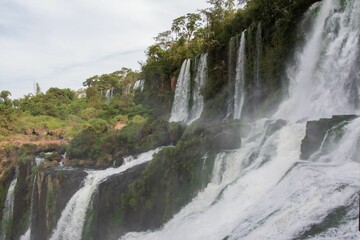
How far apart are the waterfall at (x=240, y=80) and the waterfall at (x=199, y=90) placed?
146 inches

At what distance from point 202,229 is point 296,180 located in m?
3.22

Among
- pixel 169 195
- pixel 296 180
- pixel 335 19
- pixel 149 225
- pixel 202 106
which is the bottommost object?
pixel 149 225

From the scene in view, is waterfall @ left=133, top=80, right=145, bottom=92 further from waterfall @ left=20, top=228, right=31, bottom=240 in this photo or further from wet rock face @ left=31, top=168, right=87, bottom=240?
waterfall @ left=20, top=228, right=31, bottom=240

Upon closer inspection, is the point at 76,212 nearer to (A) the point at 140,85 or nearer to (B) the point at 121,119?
(B) the point at 121,119

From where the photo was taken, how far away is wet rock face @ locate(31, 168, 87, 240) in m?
18.3

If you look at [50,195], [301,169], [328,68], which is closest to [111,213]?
[50,195]

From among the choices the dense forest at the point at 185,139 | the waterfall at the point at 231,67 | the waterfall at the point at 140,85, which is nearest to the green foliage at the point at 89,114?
the waterfall at the point at 140,85

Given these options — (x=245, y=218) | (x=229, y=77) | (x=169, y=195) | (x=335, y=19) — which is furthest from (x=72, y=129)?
(x=245, y=218)

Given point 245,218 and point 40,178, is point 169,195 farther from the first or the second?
point 40,178

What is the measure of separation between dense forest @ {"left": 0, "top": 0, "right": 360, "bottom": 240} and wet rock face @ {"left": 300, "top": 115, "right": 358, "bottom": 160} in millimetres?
28

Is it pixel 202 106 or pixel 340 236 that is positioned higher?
pixel 202 106

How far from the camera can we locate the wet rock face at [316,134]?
11062mm

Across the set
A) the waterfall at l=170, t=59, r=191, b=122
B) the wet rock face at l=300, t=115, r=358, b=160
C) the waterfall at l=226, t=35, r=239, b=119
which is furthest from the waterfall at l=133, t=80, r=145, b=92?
the wet rock face at l=300, t=115, r=358, b=160

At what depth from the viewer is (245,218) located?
994 centimetres
